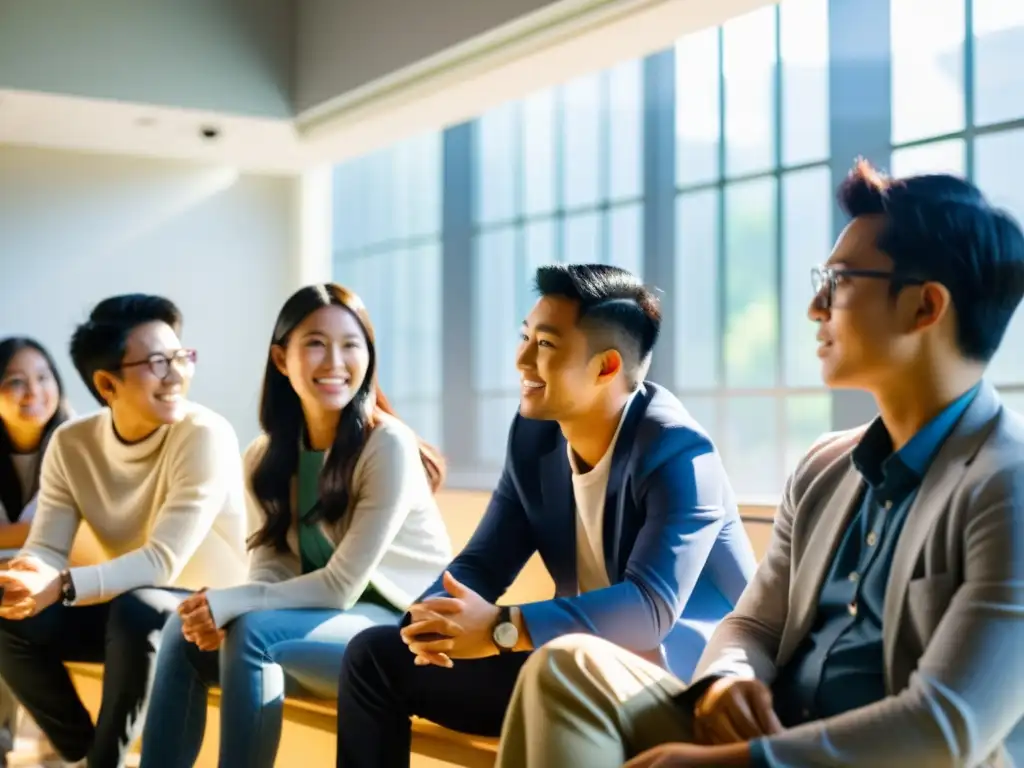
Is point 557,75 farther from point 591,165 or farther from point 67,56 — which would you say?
point 591,165

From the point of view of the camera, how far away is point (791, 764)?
161cm

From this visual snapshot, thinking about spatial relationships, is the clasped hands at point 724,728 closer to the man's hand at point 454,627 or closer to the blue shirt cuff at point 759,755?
the blue shirt cuff at point 759,755

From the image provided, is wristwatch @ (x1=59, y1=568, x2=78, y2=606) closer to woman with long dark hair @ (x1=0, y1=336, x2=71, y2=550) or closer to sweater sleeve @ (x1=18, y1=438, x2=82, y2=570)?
sweater sleeve @ (x1=18, y1=438, x2=82, y2=570)

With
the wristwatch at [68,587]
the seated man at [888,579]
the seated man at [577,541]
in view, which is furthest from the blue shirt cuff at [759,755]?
the wristwatch at [68,587]

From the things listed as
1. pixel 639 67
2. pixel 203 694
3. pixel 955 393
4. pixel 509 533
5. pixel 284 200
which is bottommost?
pixel 203 694

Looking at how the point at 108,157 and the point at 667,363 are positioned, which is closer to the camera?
the point at 108,157

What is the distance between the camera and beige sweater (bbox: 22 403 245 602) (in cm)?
335

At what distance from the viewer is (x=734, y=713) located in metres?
1.73

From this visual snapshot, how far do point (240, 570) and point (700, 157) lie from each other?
3.28 metres

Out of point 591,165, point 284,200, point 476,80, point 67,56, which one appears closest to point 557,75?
point 476,80

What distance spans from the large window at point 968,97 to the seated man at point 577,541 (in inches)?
89.4

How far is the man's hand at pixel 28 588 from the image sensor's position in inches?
131

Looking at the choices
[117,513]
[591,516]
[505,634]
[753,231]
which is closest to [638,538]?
[591,516]

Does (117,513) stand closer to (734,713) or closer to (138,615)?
(138,615)
